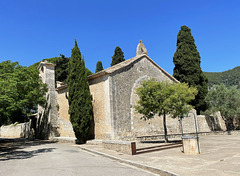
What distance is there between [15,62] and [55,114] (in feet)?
26.3

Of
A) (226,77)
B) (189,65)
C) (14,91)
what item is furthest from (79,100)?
(226,77)

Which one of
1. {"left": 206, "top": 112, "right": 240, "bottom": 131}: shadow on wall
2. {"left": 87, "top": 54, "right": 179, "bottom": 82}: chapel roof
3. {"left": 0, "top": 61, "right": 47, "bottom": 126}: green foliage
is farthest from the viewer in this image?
{"left": 206, "top": 112, "right": 240, "bottom": 131}: shadow on wall

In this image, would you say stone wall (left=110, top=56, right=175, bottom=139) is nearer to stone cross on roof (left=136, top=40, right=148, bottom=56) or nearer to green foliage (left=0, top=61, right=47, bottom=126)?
stone cross on roof (left=136, top=40, right=148, bottom=56)

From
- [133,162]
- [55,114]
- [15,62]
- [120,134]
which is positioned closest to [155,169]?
[133,162]

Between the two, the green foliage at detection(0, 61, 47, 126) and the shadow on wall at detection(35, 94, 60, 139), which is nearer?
the green foliage at detection(0, 61, 47, 126)

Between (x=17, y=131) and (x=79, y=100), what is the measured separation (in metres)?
23.7

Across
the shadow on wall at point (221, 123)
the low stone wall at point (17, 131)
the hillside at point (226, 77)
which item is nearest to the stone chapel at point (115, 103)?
the low stone wall at point (17, 131)

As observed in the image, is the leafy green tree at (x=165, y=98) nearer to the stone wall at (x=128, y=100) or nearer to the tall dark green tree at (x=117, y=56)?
the stone wall at (x=128, y=100)

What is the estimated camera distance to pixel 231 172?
592 centimetres

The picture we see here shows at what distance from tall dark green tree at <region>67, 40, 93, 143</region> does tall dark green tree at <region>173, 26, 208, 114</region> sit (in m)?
14.8

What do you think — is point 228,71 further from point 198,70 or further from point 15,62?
point 15,62

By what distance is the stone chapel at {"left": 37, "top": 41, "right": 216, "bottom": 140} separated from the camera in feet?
53.9

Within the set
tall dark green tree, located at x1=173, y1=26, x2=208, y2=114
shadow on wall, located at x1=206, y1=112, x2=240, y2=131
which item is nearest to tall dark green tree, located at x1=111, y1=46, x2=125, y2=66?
tall dark green tree, located at x1=173, y1=26, x2=208, y2=114

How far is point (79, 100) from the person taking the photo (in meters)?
16.4
